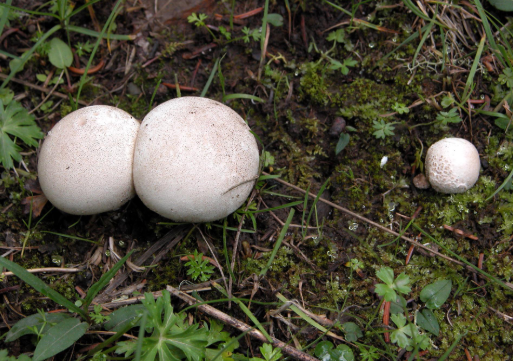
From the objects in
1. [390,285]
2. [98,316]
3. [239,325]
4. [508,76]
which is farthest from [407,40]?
[98,316]

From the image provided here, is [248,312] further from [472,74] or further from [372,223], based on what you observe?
[472,74]

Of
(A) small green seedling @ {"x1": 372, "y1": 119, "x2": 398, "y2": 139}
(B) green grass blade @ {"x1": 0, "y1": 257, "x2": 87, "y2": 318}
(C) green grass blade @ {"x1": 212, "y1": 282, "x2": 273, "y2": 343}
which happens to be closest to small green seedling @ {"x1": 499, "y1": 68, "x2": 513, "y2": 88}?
(A) small green seedling @ {"x1": 372, "y1": 119, "x2": 398, "y2": 139}

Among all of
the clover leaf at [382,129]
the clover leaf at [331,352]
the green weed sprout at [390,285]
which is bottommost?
the clover leaf at [331,352]

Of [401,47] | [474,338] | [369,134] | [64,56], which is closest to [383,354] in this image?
[474,338]

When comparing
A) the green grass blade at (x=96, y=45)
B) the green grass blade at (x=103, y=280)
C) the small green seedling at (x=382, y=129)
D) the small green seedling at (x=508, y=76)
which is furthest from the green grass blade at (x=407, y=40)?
the green grass blade at (x=103, y=280)

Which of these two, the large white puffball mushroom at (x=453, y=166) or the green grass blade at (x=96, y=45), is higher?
the green grass blade at (x=96, y=45)

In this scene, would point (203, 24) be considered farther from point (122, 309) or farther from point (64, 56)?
point (122, 309)

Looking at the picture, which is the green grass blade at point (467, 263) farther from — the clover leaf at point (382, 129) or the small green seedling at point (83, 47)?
the small green seedling at point (83, 47)

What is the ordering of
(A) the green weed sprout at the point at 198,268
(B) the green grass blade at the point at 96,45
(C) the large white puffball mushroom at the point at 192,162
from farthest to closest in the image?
(B) the green grass blade at the point at 96,45 < (A) the green weed sprout at the point at 198,268 < (C) the large white puffball mushroom at the point at 192,162
